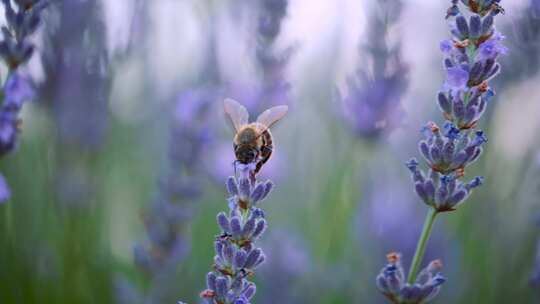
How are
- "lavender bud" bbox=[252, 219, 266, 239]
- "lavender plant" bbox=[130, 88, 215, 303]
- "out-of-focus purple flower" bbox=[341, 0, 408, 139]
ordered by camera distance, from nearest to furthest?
"lavender bud" bbox=[252, 219, 266, 239]
"lavender plant" bbox=[130, 88, 215, 303]
"out-of-focus purple flower" bbox=[341, 0, 408, 139]

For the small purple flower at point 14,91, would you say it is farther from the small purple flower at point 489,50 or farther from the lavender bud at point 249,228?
the small purple flower at point 489,50

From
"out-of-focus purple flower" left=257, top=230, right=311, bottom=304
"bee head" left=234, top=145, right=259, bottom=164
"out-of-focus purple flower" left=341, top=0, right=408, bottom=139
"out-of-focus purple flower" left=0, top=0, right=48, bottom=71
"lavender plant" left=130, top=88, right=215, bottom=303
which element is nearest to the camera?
"bee head" left=234, top=145, right=259, bottom=164

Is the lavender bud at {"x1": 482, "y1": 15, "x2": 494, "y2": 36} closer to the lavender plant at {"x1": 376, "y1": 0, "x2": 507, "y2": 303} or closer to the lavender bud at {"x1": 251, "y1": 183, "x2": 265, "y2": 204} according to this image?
the lavender plant at {"x1": 376, "y1": 0, "x2": 507, "y2": 303}

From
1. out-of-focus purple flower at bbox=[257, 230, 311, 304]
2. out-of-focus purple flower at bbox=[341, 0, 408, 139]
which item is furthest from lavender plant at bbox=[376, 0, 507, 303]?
out-of-focus purple flower at bbox=[341, 0, 408, 139]

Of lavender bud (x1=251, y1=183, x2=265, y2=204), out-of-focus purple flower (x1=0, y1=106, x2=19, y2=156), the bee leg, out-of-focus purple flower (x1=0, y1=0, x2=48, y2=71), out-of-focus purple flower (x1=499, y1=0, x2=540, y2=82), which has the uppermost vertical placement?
out-of-focus purple flower (x1=499, y1=0, x2=540, y2=82)

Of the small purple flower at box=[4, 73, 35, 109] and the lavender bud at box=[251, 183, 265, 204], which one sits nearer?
the lavender bud at box=[251, 183, 265, 204]

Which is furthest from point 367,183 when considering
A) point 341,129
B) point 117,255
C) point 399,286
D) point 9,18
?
point 9,18

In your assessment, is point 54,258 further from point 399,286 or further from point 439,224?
point 439,224
